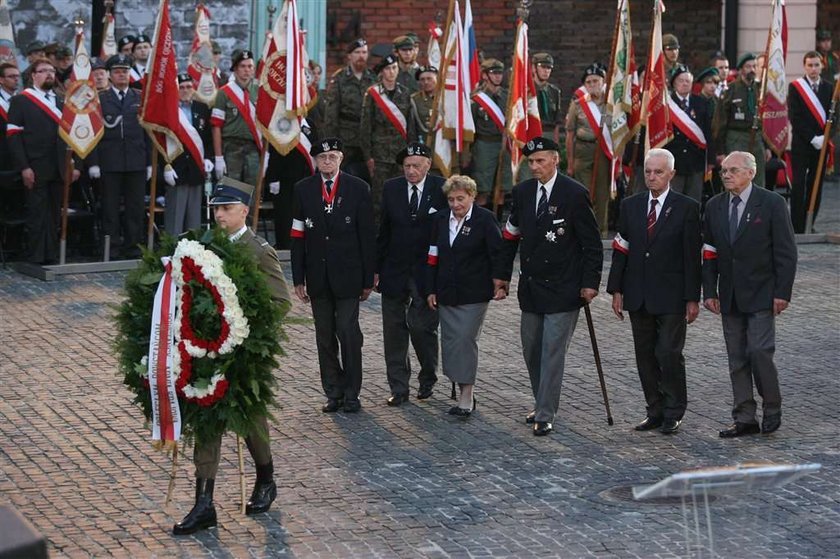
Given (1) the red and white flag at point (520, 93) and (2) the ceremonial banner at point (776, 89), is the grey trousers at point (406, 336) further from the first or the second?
(2) the ceremonial banner at point (776, 89)

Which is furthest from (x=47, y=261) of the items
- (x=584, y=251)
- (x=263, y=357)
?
(x=263, y=357)

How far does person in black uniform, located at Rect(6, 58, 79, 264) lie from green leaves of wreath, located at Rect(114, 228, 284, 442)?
8.64m

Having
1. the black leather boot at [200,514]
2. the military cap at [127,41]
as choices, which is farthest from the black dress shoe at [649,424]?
the military cap at [127,41]

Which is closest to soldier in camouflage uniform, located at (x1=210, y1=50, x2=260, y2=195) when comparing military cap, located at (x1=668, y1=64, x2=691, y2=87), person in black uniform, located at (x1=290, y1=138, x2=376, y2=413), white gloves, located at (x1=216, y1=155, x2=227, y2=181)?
white gloves, located at (x1=216, y1=155, x2=227, y2=181)

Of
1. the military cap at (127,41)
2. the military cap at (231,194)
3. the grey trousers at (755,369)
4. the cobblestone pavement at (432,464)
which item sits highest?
the military cap at (127,41)

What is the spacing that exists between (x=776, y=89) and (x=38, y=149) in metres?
8.05

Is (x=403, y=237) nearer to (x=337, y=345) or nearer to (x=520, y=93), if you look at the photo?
(x=337, y=345)

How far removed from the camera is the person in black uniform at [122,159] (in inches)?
698

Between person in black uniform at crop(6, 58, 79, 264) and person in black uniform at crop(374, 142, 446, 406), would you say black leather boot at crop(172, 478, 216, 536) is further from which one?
person in black uniform at crop(6, 58, 79, 264)

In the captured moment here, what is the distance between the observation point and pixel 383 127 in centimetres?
1848

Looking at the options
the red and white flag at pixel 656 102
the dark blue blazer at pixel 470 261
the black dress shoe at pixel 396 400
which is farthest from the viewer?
the red and white flag at pixel 656 102

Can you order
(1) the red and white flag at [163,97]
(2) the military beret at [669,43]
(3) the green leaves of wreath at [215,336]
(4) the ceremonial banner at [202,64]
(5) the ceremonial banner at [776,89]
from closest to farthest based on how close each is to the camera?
1. (3) the green leaves of wreath at [215,336]
2. (1) the red and white flag at [163,97]
3. (4) the ceremonial banner at [202,64]
4. (5) the ceremonial banner at [776,89]
5. (2) the military beret at [669,43]

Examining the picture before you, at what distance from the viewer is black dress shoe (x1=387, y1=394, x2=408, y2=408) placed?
39.0ft

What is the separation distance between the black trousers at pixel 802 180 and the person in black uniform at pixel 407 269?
→ 9.21 m
